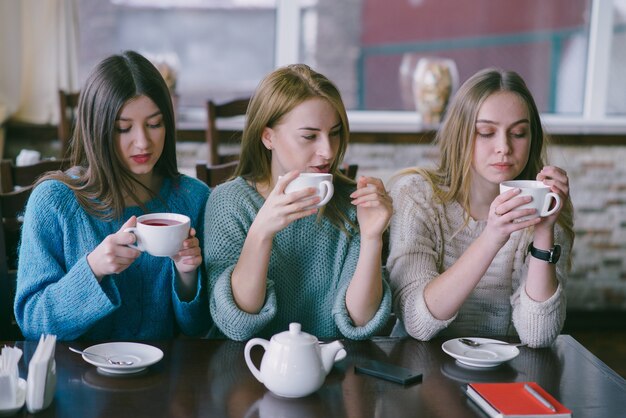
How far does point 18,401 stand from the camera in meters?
1.26

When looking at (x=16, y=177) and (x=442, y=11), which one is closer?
(x=16, y=177)

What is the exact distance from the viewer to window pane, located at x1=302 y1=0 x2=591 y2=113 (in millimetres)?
4371

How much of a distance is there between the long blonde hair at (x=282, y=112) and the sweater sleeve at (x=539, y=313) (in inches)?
16.9

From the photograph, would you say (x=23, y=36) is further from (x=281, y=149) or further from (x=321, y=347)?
(x=321, y=347)

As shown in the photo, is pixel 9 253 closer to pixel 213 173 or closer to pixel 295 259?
pixel 213 173

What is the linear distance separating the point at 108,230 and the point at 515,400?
3.09ft

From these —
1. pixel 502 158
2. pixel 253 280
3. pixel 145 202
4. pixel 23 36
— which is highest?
pixel 23 36

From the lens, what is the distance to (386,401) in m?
1.34

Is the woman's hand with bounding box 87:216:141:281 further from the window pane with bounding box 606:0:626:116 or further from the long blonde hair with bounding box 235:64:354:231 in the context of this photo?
the window pane with bounding box 606:0:626:116

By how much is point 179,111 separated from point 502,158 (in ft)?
9.38

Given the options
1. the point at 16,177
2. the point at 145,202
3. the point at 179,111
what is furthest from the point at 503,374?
the point at 179,111

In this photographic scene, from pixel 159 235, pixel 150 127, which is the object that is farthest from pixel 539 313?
pixel 150 127

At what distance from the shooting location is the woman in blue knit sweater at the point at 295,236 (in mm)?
1646

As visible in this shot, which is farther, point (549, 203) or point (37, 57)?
point (37, 57)
